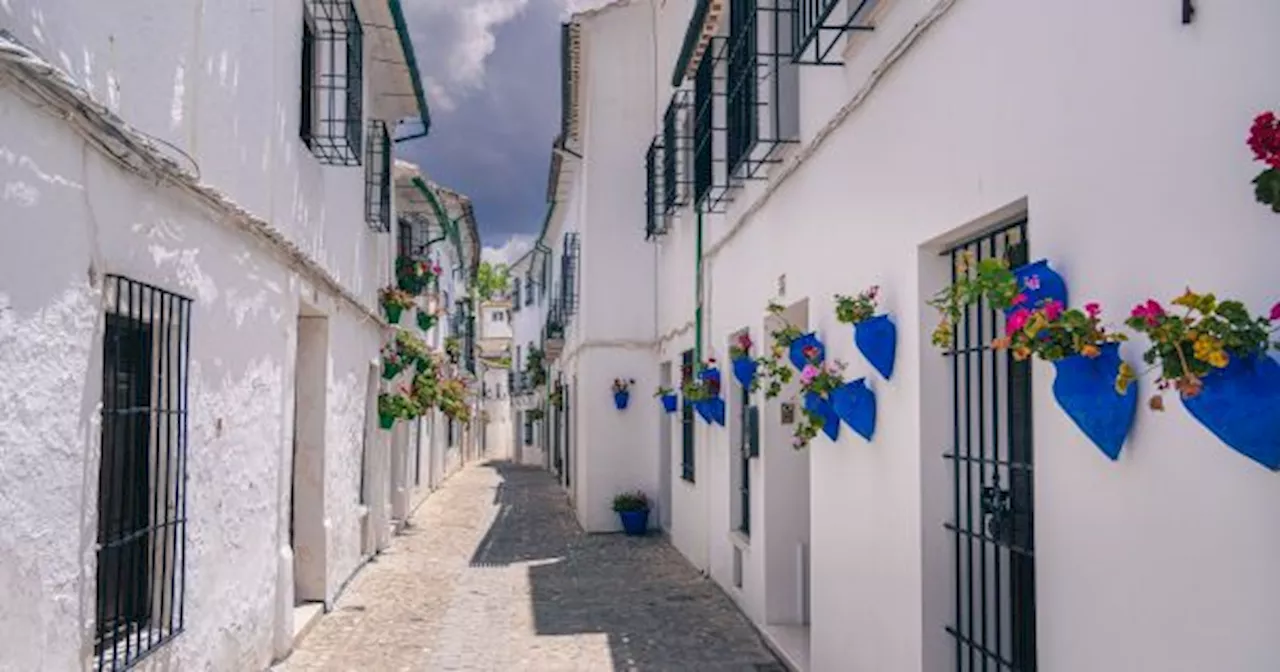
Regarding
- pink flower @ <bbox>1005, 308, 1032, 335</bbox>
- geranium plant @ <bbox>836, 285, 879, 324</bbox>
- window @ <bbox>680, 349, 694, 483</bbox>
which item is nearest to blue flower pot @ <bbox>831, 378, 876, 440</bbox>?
geranium plant @ <bbox>836, 285, 879, 324</bbox>

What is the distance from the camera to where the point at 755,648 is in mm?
8172

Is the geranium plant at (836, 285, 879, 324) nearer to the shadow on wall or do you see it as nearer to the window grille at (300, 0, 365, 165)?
the shadow on wall


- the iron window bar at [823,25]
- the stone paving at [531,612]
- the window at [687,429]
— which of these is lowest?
the stone paving at [531,612]

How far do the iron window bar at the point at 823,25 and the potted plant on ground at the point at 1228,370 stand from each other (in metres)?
3.23

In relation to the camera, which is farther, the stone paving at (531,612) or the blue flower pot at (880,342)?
the stone paving at (531,612)

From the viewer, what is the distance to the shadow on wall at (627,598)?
8.10 m

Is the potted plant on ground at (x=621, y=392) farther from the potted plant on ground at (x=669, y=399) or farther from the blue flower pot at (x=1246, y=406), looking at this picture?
the blue flower pot at (x=1246, y=406)

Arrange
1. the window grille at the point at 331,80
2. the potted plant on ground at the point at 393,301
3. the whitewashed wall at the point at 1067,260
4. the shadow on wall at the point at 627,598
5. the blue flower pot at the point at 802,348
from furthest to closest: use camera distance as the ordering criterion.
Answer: the potted plant on ground at the point at 393,301 → the window grille at the point at 331,80 → the shadow on wall at the point at 627,598 → the blue flower pot at the point at 802,348 → the whitewashed wall at the point at 1067,260

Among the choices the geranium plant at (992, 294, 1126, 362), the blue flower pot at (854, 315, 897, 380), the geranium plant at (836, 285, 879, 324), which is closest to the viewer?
the geranium plant at (992, 294, 1126, 362)

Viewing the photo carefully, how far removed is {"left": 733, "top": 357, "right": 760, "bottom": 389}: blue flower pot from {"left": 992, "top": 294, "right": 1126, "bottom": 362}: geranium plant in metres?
5.28

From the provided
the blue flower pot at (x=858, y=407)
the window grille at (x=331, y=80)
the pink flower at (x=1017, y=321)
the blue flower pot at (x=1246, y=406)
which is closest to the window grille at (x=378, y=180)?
the window grille at (x=331, y=80)

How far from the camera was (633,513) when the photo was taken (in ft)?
49.6

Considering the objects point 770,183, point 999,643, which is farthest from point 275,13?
point 999,643

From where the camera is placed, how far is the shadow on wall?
810 cm
